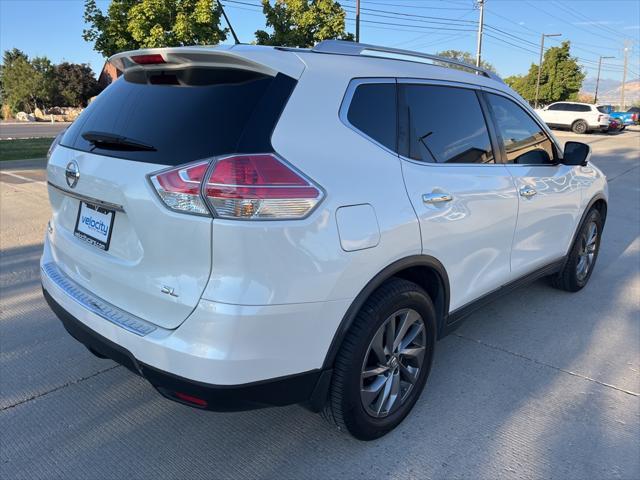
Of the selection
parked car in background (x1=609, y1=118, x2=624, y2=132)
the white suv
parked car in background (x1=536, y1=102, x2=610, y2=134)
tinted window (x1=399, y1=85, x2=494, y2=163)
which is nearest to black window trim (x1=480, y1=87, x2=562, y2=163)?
tinted window (x1=399, y1=85, x2=494, y2=163)

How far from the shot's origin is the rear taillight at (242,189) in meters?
1.83

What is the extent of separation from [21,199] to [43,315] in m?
4.56

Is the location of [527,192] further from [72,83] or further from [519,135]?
[72,83]

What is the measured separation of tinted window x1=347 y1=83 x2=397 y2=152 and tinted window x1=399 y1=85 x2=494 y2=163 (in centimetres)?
8

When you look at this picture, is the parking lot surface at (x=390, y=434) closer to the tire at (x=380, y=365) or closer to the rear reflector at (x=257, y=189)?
the tire at (x=380, y=365)

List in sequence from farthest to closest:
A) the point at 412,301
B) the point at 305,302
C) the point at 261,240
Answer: the point at 412,301, the point at 305,302, the point at 261,240

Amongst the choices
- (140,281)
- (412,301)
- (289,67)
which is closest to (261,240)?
(140,281)

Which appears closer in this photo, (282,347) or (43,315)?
(282,347)

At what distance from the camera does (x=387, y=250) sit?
2.22 metres

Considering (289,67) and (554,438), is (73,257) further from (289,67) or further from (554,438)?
(554,438)

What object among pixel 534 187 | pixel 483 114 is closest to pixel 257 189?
pixel 483 114

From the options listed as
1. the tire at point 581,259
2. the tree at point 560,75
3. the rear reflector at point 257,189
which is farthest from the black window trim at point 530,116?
the tree at point 560,75

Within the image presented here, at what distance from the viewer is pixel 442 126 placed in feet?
9.19

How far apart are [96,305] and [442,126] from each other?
2.00 m
